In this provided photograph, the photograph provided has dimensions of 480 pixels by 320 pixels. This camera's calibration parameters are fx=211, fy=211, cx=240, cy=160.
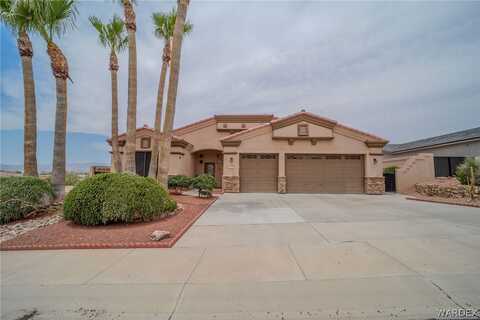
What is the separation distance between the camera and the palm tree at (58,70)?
817cm

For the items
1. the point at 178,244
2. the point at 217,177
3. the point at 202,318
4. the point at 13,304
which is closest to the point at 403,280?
the point at 202,318

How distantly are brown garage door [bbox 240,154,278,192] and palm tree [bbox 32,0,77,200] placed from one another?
1013 cm

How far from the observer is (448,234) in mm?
5418

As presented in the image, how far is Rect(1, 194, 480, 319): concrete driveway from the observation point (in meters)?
2.64

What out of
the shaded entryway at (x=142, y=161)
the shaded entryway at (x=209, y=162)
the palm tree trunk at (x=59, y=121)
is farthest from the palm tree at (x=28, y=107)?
the shaded entryway at (x=209, y=162)

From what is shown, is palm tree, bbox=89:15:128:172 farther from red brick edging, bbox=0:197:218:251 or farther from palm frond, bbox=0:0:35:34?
red brick edging, bbox=0:197:218:251

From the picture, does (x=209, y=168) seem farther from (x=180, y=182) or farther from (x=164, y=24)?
(x=164, y=24)

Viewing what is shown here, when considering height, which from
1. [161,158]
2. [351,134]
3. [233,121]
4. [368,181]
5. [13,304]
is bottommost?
[13,304]

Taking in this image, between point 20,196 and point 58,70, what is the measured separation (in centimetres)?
509

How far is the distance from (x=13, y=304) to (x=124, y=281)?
1.32 meters

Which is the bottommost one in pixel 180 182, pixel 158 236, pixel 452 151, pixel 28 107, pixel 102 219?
pixel 158 236

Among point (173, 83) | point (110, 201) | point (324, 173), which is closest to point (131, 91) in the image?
point (173, 83)

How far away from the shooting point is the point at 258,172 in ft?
51.0

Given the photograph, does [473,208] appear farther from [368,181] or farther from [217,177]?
[217,177]
